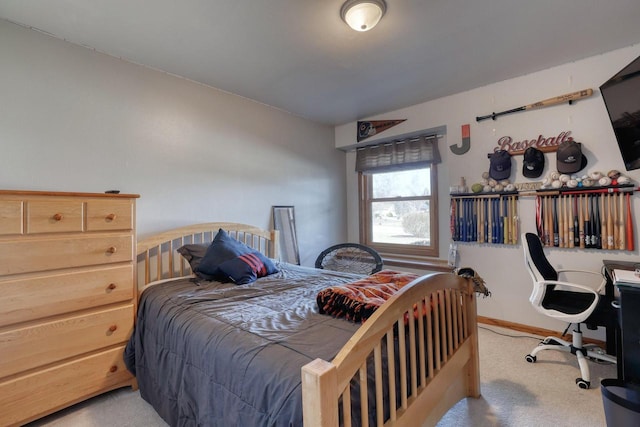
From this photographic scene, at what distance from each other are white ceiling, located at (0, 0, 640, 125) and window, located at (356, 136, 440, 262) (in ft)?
3.36

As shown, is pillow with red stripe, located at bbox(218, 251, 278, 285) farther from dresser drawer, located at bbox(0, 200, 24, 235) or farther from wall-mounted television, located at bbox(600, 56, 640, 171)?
wall-mounted television, located at bbox(600, 56, 640, 171)

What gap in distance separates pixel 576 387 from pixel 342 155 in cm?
361

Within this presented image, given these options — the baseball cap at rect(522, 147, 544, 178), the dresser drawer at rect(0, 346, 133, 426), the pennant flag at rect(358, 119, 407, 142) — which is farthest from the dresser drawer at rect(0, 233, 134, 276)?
the baseball cap at rect(522, 147, 544, 178)

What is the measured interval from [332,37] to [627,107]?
6.95 ft

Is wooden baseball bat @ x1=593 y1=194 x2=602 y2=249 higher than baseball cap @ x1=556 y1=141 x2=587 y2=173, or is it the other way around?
baseball cap @ x1=556 y1=141 x2=587 y2=173

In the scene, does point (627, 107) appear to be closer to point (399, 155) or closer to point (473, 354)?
point (473, 354)

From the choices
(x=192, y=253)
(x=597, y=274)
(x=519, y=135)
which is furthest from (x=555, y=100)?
Answer: (x=192, y=253)

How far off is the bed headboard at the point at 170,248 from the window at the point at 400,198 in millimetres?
2077

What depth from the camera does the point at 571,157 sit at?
2.53m

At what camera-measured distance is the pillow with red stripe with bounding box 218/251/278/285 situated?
2.23 m

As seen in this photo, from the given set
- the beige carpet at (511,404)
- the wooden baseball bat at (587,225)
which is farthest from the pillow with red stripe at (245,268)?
the wooden baseball bat at (587,225)

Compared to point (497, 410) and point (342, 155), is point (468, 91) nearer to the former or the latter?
point (342, 155)

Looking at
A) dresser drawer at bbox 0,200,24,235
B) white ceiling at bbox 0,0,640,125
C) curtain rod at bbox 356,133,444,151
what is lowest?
dresser drawer at bbox 0,200,24,235

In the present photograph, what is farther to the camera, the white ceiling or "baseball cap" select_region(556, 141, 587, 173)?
"baseball cap" select_region(556, 141, 587, 173)
